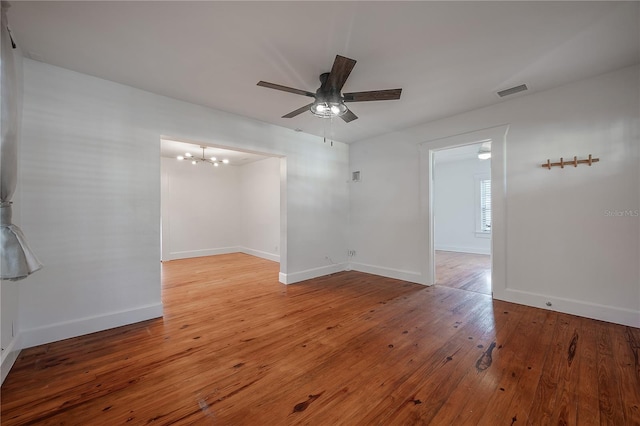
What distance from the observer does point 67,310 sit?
2514 mm

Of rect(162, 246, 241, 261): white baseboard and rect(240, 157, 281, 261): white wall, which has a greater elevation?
rect(240, 157, 281, 261): white wall

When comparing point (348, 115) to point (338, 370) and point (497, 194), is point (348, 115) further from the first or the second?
point (338, 370)

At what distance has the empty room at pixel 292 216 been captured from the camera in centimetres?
173

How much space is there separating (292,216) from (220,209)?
3.94m

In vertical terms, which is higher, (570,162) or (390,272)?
(570,162)

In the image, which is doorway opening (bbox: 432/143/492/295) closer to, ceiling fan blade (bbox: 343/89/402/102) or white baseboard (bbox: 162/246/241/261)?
ceiling fan blade (bbox: 343/89/402/102)

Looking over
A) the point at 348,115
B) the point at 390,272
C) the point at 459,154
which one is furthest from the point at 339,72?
the point at 459,154

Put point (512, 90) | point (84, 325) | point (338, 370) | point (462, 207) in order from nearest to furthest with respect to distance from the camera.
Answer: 1. point (338, 370)
2. point (84, 325)
3. point (512, 90)
4. point (462, 207)

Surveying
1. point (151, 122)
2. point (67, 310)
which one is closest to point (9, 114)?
point (151, 122)

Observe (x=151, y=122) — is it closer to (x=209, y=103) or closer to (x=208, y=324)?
(x=209, y=103)

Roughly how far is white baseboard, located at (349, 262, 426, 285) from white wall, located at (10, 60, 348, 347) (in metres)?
3.54

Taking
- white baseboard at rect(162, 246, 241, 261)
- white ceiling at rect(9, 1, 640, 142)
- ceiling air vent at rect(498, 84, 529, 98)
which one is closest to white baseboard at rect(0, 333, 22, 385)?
white ceiling at rect(9, 1, 640, 142)

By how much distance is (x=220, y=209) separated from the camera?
752cm

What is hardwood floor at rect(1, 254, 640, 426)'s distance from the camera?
61.4 inches
